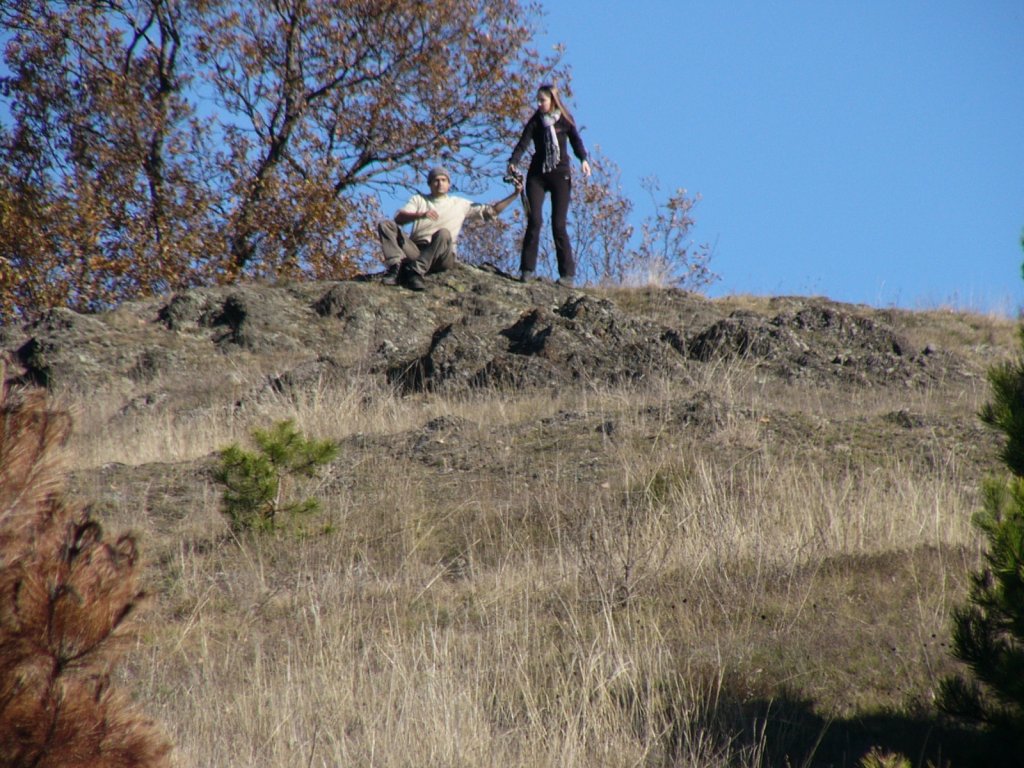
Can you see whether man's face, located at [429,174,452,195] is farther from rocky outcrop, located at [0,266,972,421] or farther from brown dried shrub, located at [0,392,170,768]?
brown dried shrub, located at [0,392,170,768]

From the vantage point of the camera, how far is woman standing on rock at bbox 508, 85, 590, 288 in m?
14.0

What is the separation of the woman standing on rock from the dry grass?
18.3ft

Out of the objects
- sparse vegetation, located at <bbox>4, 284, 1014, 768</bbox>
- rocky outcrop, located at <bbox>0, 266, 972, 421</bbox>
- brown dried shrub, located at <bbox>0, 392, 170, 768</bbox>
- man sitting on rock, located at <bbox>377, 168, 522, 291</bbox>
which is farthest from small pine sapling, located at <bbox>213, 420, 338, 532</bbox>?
man sitting on rock, located at <bbox>377, 168, 522, 291</bbox>

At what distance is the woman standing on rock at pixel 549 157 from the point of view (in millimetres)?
13984

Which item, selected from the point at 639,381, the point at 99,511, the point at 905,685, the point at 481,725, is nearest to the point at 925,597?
the point at 905,685

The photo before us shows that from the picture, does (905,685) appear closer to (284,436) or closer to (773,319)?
(284,436)

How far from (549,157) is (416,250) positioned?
248cm

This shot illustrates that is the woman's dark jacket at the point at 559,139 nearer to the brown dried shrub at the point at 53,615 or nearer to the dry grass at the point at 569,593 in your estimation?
the dry grass at the point at 569,593

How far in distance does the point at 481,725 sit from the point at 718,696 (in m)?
0.95

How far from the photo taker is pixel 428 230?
1521 cm

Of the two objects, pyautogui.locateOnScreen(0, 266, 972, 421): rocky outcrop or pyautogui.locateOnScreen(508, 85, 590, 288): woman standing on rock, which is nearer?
pyautogui.locateOnScreen(0, 266, 972, 421): rocky outcrop

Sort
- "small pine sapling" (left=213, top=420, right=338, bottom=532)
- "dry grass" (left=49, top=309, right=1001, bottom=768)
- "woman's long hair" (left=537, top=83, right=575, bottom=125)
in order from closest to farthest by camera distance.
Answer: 1. "dry grass" (left=49, top=309, right=1001, bottom=768)
2. "small pine sapling" (left=213, top=420, right=338, bottom=532)
3. "woman's long hair" (left=537, top=83, right=575, bottom=125)

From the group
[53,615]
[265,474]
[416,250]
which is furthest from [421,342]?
[53,615]

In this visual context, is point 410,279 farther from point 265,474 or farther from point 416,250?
point 265,474
